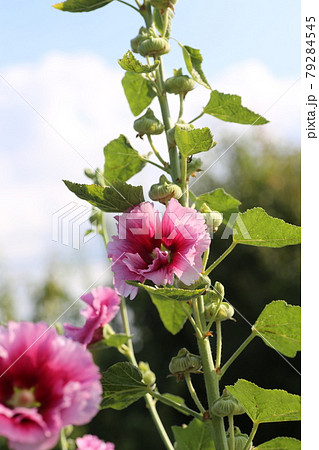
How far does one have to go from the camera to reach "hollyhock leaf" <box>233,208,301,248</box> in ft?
1.54

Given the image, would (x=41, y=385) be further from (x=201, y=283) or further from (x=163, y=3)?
(x=163, y=3)

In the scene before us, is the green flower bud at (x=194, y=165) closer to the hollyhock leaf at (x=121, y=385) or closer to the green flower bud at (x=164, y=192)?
the green flower bud at (x=164, y=192)

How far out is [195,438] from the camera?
1.68ft

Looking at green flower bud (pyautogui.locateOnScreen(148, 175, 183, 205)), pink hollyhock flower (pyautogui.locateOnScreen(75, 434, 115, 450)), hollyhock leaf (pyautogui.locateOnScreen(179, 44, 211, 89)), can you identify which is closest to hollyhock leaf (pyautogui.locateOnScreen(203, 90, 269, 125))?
hollyhock leaf (pyautogui.locateOnScreen(179, 44, 211, 89))

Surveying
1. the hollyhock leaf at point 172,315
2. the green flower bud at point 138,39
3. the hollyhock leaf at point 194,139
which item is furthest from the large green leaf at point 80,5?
the hollyhock leaf at point 172,315

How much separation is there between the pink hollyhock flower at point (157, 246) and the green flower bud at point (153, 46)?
142mm

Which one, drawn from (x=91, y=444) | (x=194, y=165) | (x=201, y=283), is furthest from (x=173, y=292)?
(x=91, y=444)

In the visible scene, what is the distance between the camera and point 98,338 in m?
0.56

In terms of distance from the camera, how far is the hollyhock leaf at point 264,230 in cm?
47

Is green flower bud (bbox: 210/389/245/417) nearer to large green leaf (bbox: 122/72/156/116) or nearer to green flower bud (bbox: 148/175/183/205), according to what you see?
green flower bud (bbox: 148/175/183/205)

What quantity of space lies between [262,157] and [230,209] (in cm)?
340

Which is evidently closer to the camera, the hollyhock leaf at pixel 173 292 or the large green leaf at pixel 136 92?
the hollyhock leaf at pixel 173 292

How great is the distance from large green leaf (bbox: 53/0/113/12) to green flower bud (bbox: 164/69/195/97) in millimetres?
119

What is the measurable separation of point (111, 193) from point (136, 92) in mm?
210
